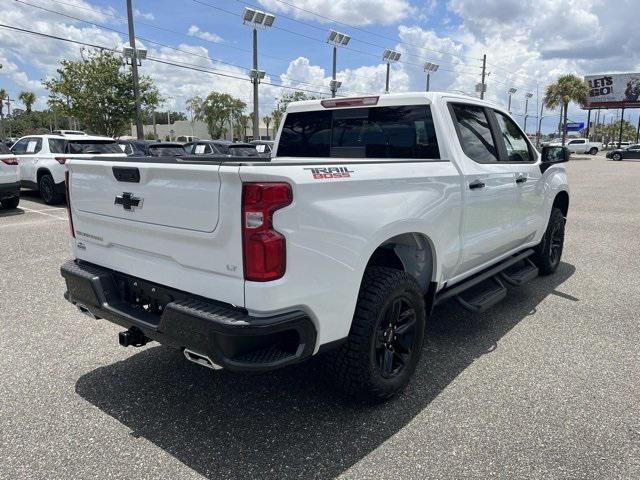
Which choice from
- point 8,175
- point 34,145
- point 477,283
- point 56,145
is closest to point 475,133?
point 477,283

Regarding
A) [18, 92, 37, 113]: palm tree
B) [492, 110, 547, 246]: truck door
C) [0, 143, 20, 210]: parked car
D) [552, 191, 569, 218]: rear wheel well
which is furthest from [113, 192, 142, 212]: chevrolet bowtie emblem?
[18, 92, 37, 113]: palm tree

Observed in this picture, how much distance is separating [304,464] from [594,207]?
12.3m

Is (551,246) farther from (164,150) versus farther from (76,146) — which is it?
(164,150)

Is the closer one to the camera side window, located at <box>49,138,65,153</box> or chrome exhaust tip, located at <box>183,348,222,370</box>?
chrome exhaust tip, located at <box>183,348,222,370</box>

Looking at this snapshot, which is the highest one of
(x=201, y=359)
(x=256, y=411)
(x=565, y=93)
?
(x=565, y=93)

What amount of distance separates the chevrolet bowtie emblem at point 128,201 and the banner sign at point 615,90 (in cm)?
7322

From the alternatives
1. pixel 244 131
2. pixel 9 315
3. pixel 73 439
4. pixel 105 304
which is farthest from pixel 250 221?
pixel 244 131

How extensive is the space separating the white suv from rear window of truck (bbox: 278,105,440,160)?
8.56m

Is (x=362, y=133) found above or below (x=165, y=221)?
above

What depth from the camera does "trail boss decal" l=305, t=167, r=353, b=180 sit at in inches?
97.5

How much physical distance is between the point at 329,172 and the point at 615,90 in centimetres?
7478

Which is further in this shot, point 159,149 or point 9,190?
point 159,149

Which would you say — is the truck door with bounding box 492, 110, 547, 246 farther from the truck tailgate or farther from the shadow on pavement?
the truck tailgate

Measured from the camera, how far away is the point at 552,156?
5.37m
